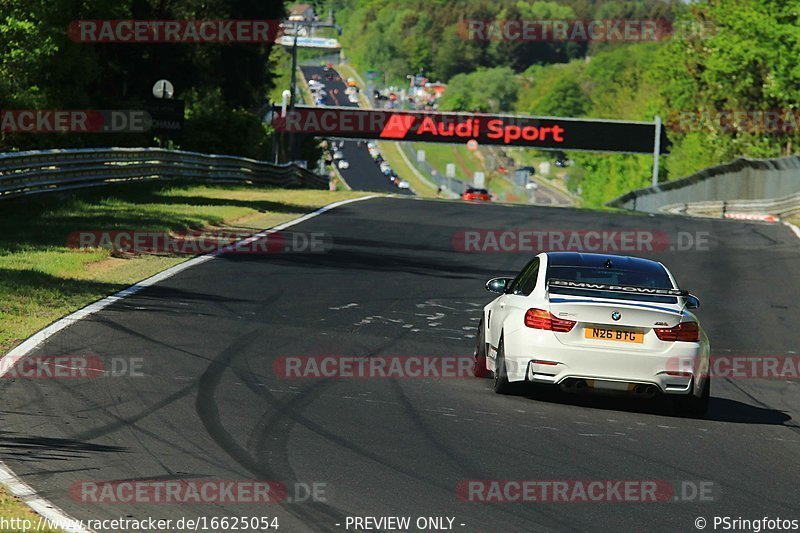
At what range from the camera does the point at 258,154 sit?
196 feet

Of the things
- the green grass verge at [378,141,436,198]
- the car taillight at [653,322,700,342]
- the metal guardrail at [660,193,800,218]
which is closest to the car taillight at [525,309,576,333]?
the car taillight at [653,322,700,342]

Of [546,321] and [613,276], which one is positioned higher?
[613,276]

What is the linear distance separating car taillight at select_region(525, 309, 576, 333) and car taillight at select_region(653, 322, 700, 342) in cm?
77

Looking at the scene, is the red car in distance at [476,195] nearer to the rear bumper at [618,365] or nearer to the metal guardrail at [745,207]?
the metal guardrail at [745,207]

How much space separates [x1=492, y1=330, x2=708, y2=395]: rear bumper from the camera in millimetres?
11445

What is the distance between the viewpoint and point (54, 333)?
44.9 feet

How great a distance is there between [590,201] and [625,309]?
5924 inches

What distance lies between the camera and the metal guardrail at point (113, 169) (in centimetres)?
2561

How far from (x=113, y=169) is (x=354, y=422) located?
2367cm

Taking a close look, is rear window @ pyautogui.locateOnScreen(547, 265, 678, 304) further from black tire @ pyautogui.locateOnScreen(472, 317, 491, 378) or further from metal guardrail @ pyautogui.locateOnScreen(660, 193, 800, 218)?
metal guardrail @ pyautogui.locateOnScreen(660, 193, 800, 218)

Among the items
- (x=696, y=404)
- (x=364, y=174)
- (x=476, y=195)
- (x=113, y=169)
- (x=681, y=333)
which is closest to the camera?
(x=681, y=333)

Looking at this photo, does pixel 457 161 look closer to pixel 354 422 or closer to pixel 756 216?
pixel 756 216

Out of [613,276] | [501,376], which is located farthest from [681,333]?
[501,376]

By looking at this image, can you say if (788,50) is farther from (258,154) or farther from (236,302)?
(236,302)
